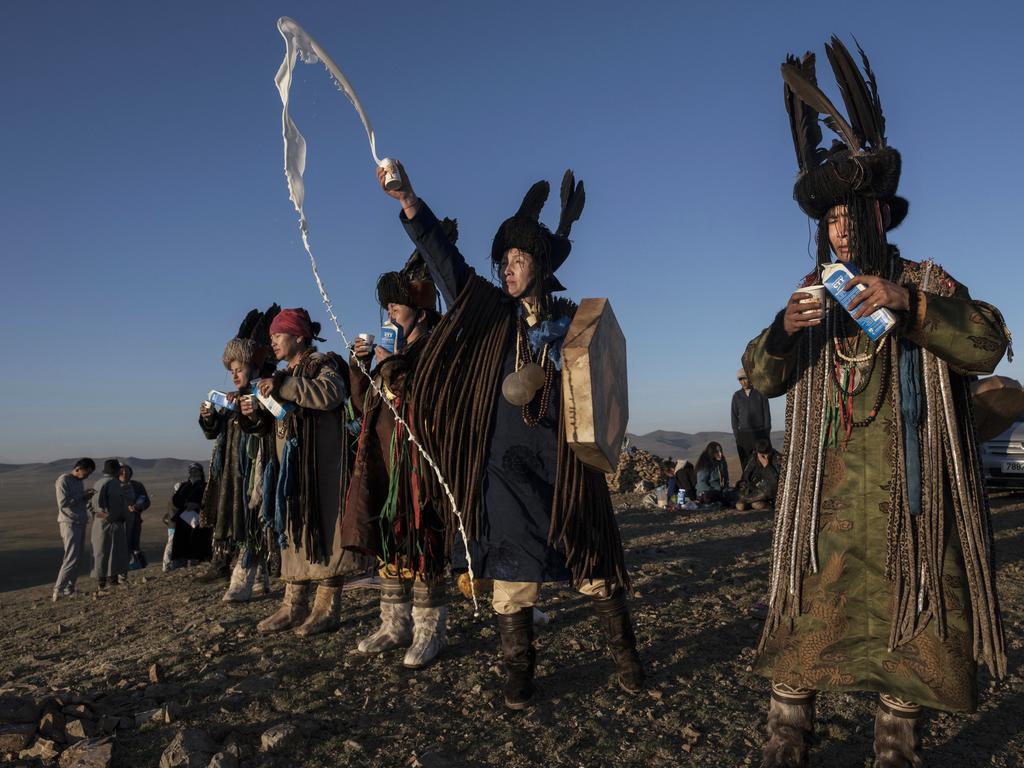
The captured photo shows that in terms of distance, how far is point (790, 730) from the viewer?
242 cm

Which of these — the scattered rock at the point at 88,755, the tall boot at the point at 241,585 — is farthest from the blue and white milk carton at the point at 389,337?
the tall boot at the point at 241,585

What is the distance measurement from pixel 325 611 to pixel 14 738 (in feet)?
5.97

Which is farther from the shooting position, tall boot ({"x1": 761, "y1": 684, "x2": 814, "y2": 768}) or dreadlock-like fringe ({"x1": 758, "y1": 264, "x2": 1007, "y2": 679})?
tall boot ({"x1": 761, "y1": 684, "x2": 814, "y2": 768})

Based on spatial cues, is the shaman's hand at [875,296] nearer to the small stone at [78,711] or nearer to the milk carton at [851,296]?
the milk carton at [851,296]

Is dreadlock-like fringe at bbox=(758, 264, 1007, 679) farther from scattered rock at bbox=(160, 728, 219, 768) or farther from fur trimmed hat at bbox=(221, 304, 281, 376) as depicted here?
fur trimmed hat at bbox=(221, 304, 281, 376)

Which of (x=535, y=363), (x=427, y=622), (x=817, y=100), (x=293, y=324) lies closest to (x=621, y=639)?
(x=427, y=622)

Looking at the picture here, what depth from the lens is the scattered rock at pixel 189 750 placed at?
2.54 metres

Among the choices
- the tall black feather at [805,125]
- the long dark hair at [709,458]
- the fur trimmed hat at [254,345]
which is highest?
the tall black feather at [805,125]

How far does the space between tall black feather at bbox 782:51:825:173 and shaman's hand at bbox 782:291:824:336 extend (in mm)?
622

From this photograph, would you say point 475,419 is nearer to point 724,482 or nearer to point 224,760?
point 224,760

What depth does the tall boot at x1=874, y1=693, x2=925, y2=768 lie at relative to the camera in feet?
7.55

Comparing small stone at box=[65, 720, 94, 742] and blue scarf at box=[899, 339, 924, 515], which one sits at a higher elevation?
blue scarf at box=[899, 339, 924, 515]

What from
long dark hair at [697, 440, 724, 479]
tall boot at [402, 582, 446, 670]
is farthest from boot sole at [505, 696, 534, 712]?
long dark hair at [697, 440, 724, 479]

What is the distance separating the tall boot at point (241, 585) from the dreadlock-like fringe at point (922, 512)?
409 cm
